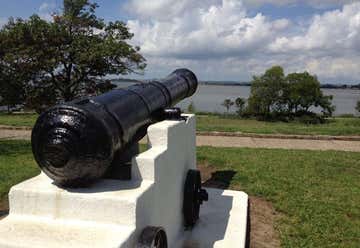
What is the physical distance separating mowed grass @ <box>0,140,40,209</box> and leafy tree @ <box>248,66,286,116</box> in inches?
1091

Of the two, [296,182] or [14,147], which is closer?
[296,182]

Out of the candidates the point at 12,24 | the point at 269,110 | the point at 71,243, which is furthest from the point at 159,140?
the point at 269,110

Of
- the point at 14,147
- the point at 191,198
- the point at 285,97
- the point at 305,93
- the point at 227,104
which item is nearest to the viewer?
the point at 191,198

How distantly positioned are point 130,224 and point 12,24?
1275 cm

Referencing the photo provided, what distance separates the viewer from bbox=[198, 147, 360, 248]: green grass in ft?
15.1

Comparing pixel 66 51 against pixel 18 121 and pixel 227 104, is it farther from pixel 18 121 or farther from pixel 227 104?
pixel 227 104

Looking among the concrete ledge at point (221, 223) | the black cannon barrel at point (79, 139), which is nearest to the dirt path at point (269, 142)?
the concrete ledge at point (221, 223)

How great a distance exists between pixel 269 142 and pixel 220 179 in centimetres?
481

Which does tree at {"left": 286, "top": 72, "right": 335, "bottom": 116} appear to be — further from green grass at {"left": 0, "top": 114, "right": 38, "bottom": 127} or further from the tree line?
green grass at {"left": 0, "top": 114, "right": 38, "bottom": 127}

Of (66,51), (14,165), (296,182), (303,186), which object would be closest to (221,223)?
(303,186)

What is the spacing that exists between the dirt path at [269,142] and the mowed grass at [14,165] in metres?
1.44

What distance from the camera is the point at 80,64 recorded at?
13305mm

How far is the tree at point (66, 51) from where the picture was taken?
→ 13.0m

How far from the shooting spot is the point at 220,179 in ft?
22.1
